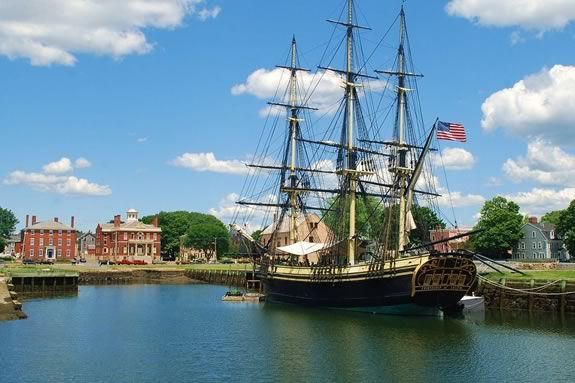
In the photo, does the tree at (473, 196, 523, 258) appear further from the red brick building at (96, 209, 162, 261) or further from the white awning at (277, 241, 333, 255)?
the red brick building at (96, 209, 162, 261)

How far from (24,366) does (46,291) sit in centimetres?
5041

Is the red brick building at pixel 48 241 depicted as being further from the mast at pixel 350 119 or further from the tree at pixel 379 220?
the mast at pixel 350 119

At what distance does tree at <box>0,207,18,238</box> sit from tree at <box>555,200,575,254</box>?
141 meters

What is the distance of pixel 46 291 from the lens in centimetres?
7825

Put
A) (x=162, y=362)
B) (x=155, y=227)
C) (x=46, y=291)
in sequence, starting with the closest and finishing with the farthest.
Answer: (x=162, y=362)
(x=46, y=291)
(x=155, y=227)

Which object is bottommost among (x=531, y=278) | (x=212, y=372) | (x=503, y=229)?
(x=212, y=372)

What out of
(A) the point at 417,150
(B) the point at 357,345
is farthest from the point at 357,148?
(B) the point at 357,345

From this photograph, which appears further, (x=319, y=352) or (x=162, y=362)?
(x=319, y=352)

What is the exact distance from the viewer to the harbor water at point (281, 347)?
2961 cm

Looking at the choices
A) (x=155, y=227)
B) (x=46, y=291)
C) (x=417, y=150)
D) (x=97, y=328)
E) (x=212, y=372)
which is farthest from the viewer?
(x=155, y=227)

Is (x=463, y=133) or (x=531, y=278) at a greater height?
(x=463, y=133)

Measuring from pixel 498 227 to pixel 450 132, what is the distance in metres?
66.2

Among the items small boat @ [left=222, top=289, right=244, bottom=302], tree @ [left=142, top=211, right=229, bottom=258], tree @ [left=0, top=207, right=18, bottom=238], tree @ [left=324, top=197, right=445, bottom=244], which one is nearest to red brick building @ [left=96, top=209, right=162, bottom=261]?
tree @ [left=142, top=211, right=229, bottom=258]

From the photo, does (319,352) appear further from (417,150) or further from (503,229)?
(503,229)
